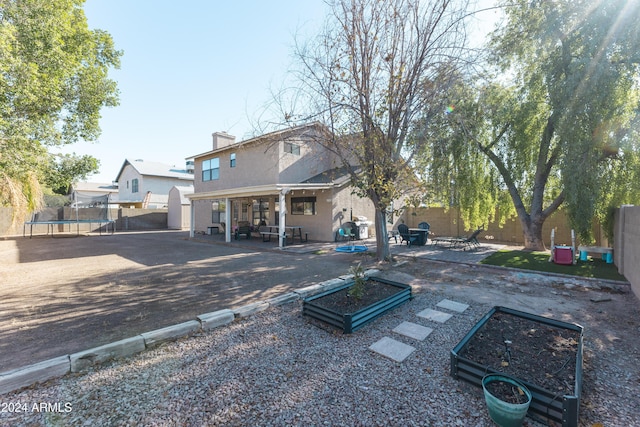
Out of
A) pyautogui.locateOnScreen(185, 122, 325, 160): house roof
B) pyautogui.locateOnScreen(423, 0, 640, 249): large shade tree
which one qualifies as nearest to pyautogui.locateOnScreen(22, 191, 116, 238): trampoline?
pyautogui.locateOnScreen(185, 122, 325, 160): house roof

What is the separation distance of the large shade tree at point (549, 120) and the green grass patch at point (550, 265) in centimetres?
91

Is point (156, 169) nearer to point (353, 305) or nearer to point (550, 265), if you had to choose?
point (353, 305)

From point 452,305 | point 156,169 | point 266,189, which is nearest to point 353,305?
point 452,305

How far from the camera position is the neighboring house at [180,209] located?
23.2 m

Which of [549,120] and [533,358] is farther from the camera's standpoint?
[549,120]

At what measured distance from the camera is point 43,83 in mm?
6957

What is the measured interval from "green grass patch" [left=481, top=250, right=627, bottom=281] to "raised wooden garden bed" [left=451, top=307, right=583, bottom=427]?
474cm

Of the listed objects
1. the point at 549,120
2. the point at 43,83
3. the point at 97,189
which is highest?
the point at 97,189

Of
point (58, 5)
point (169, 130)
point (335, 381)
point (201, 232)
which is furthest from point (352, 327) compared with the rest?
point (201, 232)

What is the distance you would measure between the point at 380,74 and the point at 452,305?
6233 millimetres

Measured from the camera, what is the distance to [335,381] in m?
2.75

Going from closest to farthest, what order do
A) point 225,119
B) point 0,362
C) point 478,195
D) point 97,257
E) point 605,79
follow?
point 0,362
point 605,79
point 225,119
point 97,257
point 478,195

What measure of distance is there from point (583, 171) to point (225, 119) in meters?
10.7

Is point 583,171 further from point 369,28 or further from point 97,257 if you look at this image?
point 97,257
